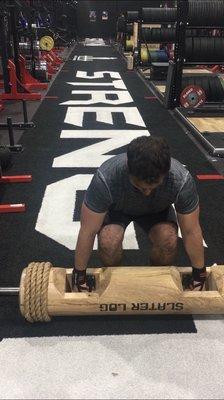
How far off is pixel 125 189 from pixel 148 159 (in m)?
0.33

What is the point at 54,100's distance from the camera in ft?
26.0

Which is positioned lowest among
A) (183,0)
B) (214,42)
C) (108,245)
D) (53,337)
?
Result: (53,337)

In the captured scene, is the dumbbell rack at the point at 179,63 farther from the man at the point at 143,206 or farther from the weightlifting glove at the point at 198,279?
the weightlifting glove at the point at 198,279

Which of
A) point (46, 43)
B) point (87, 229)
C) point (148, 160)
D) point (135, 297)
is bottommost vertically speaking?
point (135, 297)

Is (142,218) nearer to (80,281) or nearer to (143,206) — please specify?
(143,206)

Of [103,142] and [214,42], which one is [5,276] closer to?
[103,142]

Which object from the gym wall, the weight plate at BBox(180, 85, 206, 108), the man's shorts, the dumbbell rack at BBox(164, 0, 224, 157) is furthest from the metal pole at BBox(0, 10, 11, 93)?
the gym wall

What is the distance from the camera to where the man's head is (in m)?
1.69

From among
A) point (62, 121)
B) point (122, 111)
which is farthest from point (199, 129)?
point (62, 121)

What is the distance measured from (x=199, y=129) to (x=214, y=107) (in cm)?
126

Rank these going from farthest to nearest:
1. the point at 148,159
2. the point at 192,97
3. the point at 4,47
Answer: the point at 192,97 → the point at 4,47 → the point at 148,159

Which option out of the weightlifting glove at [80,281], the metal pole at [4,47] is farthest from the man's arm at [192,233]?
the metal pole at [4,47]

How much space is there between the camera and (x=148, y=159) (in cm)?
169

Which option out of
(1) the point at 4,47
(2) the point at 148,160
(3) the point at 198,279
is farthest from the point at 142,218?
(1) the point at 4,47
